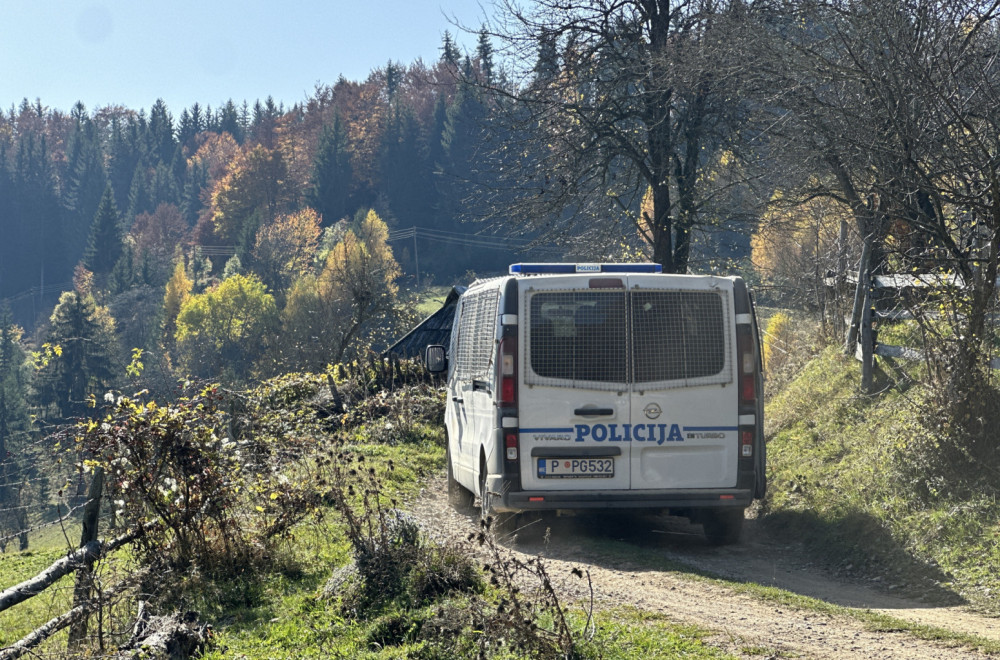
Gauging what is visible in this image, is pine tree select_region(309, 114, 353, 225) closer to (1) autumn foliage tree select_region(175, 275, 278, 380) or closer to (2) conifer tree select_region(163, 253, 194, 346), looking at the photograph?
(2) conifer tree select_region(163, 253, 194, 346)

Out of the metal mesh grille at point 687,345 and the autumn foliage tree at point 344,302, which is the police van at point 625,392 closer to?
the metal mesh grille at point 687,345

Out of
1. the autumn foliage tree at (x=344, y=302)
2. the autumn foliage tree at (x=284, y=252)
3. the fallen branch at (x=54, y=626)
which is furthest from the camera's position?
the autumn foliage tree at (x=284, y=252)

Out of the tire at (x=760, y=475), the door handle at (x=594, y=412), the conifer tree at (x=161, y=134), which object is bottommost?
the tire at (x=760, y=475)

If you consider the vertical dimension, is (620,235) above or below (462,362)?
above

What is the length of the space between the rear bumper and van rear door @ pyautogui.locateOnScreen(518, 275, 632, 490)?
17cm

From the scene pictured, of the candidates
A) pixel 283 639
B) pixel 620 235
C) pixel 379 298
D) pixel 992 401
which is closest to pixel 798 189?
pixel 620 235

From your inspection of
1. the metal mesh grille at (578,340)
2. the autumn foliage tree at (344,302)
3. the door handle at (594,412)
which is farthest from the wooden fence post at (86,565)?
the autumn foliage tree at (344,302)

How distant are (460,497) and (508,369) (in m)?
3.24

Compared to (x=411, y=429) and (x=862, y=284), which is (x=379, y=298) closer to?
(x=411, y=429)

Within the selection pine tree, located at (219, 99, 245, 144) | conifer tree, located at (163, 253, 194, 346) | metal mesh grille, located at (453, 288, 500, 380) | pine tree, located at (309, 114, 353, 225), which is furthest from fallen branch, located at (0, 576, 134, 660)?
pine tree, located at (219, 99, 245, 144)

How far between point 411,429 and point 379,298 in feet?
41.8

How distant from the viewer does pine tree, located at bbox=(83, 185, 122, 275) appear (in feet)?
405

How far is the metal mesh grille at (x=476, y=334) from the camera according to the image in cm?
940

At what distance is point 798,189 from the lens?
16.7 meters
